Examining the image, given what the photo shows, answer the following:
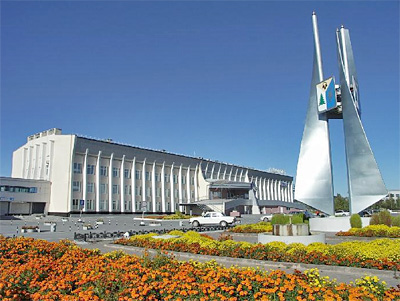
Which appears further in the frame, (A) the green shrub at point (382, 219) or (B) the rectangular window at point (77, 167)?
(B) the rectangular window at point (77, 167)

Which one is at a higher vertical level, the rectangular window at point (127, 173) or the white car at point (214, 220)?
the rectangular window at point (127, 173)

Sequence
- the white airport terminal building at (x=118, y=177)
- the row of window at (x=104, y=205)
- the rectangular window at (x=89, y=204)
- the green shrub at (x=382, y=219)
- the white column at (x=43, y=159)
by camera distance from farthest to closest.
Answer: the white column at (x=43, y=159) → the rectangular window at (x=89, y=204) → the white airport terminal building at (x=118, y=177) → the row of window at (x=104, y=205) → the green shrub at (x=382, y=219)

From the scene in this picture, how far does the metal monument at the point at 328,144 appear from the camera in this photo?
24.4 m

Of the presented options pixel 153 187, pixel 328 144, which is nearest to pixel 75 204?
pixel 153 187

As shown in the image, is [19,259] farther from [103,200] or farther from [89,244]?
[103,200]

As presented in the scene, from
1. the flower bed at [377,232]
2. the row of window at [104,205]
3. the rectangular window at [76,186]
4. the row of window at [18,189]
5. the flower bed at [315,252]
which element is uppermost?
the rectangular window at [76,186]

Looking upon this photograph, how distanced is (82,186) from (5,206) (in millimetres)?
11211

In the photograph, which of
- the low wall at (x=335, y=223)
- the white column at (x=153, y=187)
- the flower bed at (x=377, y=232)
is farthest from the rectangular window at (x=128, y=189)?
the flower bed at (x=377, y=232)

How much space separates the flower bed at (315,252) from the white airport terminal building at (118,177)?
30.6m

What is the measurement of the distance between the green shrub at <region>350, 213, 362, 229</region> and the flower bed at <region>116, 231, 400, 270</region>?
37.4 feet

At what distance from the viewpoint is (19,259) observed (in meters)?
9.95

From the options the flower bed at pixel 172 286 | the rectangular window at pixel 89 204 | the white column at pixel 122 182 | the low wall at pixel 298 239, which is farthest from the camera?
the white column at pixel 122 182

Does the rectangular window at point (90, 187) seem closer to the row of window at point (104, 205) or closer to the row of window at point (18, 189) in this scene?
the row of window at point (104, 205)

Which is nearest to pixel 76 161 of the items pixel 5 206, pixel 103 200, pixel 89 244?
pixel 103 200
